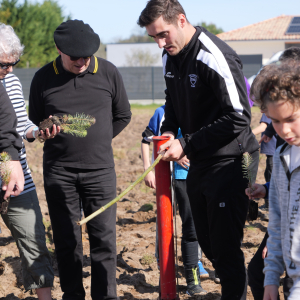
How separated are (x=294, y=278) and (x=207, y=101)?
1258 mm

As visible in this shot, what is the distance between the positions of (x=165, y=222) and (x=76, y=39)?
59.4 inches

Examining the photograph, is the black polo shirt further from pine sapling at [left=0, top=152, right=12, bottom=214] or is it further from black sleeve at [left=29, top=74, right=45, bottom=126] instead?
pine sapling at [left=0, top=152, right=12, bottom=214]

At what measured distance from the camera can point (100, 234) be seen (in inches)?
128

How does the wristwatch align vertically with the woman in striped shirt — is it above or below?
above

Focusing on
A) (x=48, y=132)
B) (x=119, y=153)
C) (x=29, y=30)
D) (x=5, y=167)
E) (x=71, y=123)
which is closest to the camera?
(x=5, y=167)

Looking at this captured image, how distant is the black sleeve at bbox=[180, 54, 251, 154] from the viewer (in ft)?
8.46

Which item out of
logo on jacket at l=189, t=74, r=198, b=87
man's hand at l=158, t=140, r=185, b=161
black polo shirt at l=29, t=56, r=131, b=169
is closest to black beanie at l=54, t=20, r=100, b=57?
black polo shirt at l=29, t=56, r=131, b=169

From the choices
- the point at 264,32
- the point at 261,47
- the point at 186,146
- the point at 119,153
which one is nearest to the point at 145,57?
the point at 264,32

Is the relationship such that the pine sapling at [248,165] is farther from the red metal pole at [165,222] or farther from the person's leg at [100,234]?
the person's leg at [100,234]

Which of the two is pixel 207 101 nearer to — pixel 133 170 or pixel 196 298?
pixel 196 298

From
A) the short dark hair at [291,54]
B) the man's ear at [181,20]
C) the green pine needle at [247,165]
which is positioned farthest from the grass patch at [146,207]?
the short dark hair at [291,54]

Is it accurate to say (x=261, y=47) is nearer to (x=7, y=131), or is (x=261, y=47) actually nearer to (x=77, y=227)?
(x=77, y=227)

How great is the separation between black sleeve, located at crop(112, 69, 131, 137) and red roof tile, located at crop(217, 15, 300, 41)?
35.8 meters

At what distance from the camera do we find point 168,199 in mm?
2719
